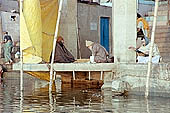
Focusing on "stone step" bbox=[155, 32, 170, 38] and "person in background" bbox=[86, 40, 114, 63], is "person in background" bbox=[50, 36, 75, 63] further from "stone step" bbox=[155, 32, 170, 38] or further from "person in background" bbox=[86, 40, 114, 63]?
"stone step" bbox=[155, 32, 170, 38]

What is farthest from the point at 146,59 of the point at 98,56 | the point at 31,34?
the point at 31,34

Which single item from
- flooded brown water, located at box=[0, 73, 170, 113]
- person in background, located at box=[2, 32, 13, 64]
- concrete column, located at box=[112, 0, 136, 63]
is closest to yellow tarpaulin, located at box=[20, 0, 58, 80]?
flooded brown water, located at box=[0, 73, 170, 113]

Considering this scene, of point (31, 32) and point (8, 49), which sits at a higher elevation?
point (31, 32)

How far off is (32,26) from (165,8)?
769 cm

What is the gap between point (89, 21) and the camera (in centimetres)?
2373

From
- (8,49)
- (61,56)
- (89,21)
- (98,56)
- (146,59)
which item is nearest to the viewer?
(146,59)

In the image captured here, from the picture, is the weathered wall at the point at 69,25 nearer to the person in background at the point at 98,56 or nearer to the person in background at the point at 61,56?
the person in background at the point at 61,56

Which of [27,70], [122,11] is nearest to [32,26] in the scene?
[27,70]

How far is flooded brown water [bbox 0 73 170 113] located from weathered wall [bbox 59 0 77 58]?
5.28 meters

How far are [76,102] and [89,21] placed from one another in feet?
39.6

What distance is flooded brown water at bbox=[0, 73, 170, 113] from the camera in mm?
10549

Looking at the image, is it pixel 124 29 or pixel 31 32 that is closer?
pixel 124 29

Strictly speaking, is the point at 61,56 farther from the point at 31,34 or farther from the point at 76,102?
the point at 76,102

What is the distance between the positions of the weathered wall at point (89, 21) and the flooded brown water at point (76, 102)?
7978 mm
